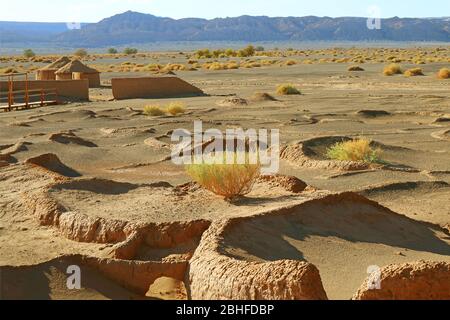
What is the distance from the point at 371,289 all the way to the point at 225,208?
4.05 metres

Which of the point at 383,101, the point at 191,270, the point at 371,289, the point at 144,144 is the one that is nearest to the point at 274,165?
the point at 144,144

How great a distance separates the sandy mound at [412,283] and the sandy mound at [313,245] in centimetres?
58

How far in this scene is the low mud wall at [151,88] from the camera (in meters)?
37.4

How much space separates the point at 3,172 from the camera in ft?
49.6

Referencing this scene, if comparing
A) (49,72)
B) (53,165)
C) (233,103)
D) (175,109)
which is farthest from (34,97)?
(53,165)

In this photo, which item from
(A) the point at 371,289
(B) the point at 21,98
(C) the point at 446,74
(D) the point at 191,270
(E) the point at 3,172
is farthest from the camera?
(C) the point at 446,74

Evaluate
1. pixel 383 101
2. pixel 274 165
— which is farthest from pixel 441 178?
pixel 383 101

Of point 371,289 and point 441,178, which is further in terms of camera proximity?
point 441,178

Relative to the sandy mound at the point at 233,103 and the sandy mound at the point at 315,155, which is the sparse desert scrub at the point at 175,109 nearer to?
the sandy mound at the point at 233,103

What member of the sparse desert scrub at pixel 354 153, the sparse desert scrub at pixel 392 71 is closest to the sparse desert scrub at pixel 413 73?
the sparse desert scrub at pixel 392 71

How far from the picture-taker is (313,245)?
9.73 meters
